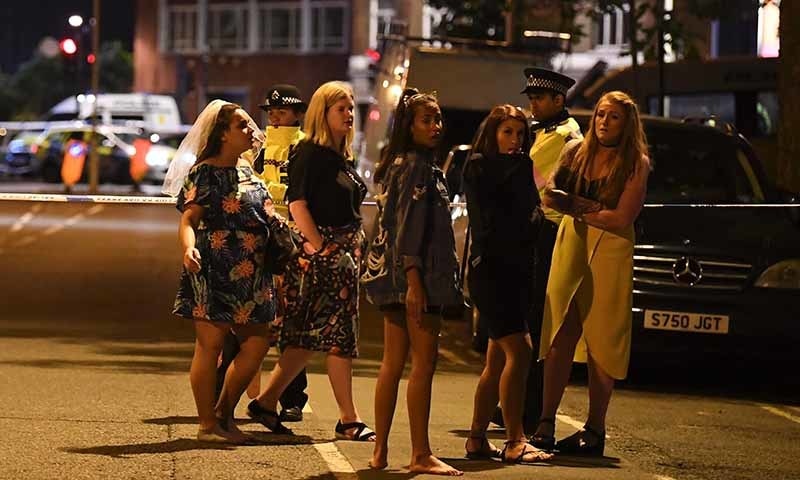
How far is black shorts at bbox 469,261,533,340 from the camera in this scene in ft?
28.0

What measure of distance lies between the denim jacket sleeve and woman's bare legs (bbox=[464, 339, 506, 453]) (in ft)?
2.74

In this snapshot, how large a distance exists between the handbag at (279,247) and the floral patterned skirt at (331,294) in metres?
0.09

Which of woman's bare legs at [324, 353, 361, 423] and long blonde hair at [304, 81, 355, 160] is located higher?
long blonde hair at [304, 81, 355, 160]

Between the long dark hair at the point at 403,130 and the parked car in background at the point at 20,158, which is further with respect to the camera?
the parked car in background at the point at 20,158

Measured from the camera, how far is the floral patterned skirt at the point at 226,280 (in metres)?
8.82

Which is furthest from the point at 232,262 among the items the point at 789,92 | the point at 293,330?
the point at 789,92

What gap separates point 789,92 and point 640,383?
5370 millimetres

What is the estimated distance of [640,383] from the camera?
12445mm

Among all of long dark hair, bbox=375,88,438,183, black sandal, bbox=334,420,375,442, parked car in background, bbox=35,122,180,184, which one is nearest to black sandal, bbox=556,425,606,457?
black sandal, bbox=334,420,375,442

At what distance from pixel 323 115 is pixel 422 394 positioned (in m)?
1.52

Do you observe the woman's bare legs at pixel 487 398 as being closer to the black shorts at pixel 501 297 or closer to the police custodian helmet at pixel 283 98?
the black shorts at pixel 501 297

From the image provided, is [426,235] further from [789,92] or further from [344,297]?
[789,92]

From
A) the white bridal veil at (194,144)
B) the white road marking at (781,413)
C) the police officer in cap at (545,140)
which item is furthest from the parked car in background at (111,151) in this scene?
the police officer in cap at (545,140)

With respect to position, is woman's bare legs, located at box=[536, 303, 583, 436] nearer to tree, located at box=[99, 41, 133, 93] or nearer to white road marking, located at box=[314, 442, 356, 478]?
white road marking, located at box=[314, 442, 356, 478]
